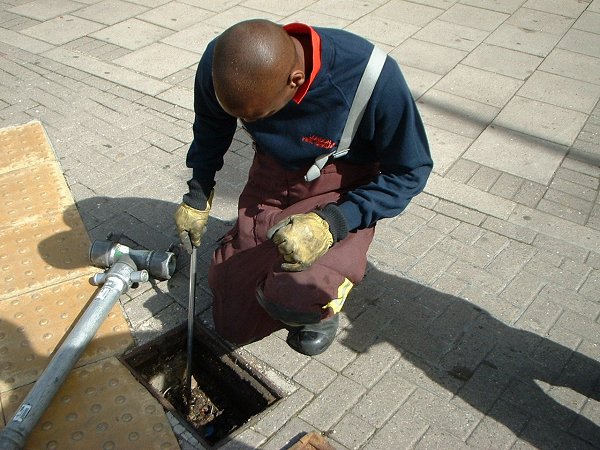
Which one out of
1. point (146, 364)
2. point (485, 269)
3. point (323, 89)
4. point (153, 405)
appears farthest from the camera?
point (485, 269)

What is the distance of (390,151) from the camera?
2.65m

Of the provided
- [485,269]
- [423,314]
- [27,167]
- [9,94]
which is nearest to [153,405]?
[423,314]

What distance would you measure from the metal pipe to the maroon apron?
1.46 feet

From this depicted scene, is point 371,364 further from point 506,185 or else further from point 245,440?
point 506,185

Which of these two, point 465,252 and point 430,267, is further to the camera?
point 465,252

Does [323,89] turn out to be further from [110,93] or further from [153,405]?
[110,93]

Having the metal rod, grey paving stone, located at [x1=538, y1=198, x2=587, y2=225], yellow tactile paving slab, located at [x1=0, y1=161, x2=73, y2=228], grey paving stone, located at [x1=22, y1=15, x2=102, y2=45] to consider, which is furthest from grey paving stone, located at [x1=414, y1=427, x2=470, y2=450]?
grey paving stone, located at [x1=22, y1=15, x2=102, y2=45]

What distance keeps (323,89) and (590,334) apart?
1.83m

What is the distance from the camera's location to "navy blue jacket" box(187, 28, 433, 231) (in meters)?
2.50

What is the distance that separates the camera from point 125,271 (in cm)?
325

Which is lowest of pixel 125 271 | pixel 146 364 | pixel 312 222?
pixel 146 364

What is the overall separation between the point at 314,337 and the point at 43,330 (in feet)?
4.43

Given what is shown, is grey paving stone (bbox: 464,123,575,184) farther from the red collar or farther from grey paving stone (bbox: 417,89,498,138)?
the red collar

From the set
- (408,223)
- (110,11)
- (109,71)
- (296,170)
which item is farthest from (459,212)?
(110,11)
